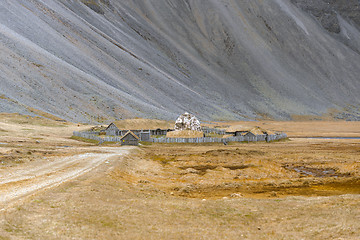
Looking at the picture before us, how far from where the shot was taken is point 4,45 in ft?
277

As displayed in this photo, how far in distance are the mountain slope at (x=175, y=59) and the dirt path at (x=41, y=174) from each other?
42.4 metres

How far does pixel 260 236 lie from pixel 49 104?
67.8 meters

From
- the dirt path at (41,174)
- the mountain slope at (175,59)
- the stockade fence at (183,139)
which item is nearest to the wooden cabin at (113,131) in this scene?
the stockade fence at (183,139)

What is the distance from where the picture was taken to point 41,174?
74.6ft

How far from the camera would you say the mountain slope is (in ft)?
268

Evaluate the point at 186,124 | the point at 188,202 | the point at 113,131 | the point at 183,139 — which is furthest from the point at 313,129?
the point at 188,202

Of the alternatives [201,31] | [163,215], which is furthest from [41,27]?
[163,215]

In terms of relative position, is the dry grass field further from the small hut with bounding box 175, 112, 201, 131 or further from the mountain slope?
the mountain slope

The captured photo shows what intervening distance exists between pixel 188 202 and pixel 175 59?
123932 mm

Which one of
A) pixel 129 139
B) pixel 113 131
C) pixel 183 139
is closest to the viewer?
pixel 129 139

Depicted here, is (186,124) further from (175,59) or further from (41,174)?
(175,59)

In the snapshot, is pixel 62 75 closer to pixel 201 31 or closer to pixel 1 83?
pixel 1 83

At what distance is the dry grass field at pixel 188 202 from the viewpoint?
497 inches

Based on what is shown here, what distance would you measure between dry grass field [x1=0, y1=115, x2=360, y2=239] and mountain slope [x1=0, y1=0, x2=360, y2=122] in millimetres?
47173
